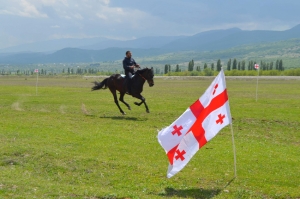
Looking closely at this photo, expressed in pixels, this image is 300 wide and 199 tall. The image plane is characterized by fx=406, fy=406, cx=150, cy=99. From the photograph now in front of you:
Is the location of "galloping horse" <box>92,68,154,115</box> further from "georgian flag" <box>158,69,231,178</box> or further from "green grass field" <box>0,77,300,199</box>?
"georgian flag" <box>158,69,231,178</box>

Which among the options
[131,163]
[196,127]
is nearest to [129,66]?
[131,163]

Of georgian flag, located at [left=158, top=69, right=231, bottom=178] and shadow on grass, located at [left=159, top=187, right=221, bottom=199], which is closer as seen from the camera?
shadow on grass, located at [left=159, top=187, right=221, bottom=199]

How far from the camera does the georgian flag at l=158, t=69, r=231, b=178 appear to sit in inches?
396

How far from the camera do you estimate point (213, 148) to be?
14.7m

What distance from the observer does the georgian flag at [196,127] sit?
10055 mm

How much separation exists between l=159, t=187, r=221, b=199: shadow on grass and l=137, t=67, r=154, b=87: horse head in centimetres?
1293

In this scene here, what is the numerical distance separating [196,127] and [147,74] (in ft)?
42.5

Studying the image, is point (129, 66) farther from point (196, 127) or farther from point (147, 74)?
point (196, 127)

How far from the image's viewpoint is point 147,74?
22953mm

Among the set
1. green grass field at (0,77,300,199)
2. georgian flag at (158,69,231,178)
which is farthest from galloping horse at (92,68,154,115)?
georgian flag at (158,69,231,178)

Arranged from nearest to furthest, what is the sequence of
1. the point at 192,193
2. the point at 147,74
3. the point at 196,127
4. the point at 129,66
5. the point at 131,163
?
1. the point at 192,193
2. the point at 196,127
3. the point at 131,163
4. the point at 147,74
5. the point at 129,66

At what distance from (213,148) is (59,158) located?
18.0 feet

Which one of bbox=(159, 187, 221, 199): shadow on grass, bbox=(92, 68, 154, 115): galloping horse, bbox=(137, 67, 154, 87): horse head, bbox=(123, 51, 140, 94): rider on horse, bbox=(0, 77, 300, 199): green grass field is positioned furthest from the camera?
bbox=(123, 51, 140, 94): rider on horse

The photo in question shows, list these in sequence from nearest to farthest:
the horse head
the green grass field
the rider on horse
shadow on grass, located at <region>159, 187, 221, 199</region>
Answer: shadow on grass, located at <region>159, 187, 221, 199</region> → the green grass field → the horse head → the rider on horse
